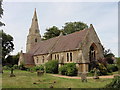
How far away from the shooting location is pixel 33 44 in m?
53.7

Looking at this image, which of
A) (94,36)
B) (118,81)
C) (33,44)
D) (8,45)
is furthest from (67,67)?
(8,45)

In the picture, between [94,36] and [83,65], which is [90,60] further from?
[94,36]

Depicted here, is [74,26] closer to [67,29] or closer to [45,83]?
[67,29]

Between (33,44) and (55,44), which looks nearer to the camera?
(55,44)

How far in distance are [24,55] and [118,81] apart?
113 ft

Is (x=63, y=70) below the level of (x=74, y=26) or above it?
below

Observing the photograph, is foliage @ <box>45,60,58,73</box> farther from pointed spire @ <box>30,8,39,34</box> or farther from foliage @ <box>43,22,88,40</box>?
foliage @ <box>43,22,88,40</box>

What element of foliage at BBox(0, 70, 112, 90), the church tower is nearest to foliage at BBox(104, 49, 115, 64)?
foliage at BBox(0, 70, 112, 90)

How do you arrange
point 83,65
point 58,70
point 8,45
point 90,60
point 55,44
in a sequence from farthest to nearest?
point 8,45
point 55,44
point 58,70
point 90,60
point 83,65

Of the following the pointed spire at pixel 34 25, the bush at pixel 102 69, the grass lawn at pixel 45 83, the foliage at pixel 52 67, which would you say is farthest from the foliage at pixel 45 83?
the pointed spire at pixel 34 25

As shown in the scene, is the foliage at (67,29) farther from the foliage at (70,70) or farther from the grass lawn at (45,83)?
the grass lawn at (45,83)

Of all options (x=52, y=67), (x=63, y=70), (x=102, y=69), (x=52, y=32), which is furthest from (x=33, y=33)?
(x=102, y=69)

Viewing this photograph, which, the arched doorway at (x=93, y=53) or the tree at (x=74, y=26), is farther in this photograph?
the tree at (x=74, y=26)

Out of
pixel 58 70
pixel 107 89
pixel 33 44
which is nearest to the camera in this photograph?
pixel 107 89
